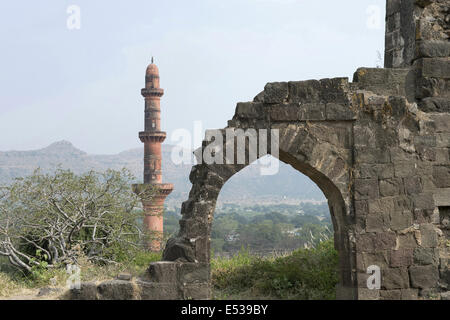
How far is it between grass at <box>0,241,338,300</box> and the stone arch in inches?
51.7

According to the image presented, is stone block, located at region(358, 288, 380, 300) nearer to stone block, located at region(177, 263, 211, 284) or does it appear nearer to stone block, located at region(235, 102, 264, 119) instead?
stone block, located at region(177, 263, 211, 284)

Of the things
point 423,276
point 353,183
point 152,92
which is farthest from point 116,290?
point 152,92

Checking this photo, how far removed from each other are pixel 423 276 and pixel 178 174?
480ft

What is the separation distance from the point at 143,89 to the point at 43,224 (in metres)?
20.8

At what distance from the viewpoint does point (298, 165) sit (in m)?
6.43

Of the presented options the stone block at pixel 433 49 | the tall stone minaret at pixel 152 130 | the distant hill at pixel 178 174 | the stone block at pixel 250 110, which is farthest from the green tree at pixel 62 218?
the distant hill at pixel 178 174

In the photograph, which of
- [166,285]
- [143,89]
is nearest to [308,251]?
[166,285]

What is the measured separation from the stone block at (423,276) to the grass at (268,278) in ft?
4.49

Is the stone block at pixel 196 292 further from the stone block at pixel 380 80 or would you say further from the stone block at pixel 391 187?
the stone block at pixel 380 80

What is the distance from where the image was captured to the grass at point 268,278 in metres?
7.48

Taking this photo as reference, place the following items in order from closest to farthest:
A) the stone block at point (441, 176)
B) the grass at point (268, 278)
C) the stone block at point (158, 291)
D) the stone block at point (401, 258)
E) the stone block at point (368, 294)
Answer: the stone block at point (158, 291), the stone block at point (368, 294), the stone block at point (401, 258), the stone block at point (441, 176), the grass at point (268, 278)

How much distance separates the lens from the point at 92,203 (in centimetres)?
1217

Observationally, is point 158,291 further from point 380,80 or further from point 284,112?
point 380,80
